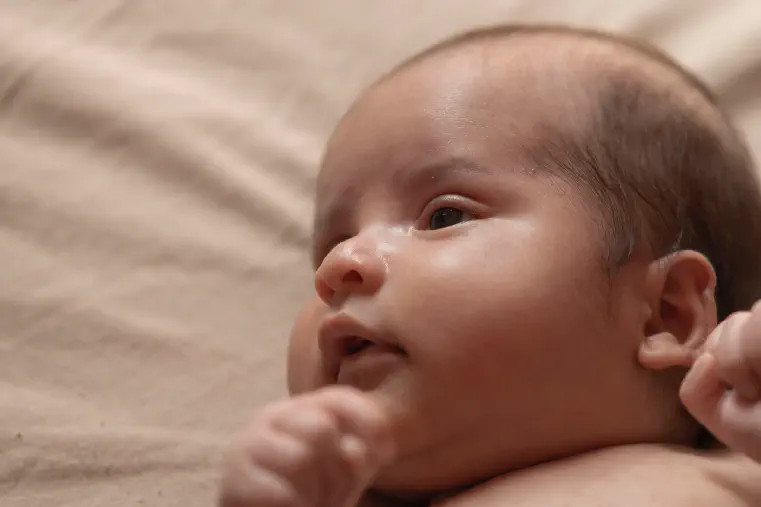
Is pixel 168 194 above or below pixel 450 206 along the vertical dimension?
below

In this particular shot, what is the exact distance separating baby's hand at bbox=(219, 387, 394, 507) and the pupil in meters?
0.20

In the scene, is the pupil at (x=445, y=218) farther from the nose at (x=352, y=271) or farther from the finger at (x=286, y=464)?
the finger at (x=286, y=464)

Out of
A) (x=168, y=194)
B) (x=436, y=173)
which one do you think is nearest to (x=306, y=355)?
(x=436, y=173)

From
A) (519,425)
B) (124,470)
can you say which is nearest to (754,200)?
(519,425)

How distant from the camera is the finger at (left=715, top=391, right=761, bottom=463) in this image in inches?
22.0

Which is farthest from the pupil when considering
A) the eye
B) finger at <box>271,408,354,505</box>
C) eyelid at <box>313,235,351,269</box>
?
finger at <box>271,408,354,505</box>

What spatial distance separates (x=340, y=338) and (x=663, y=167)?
0.29m

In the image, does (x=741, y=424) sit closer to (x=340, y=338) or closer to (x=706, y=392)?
(x=706, y=392)

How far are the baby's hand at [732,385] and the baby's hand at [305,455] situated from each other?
0.20 metres

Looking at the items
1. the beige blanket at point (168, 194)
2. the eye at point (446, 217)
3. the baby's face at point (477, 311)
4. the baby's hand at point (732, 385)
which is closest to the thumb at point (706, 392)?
the baby's hand at point (732, 385)

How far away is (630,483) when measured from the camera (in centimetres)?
67

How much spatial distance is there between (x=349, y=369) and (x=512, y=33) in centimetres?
35

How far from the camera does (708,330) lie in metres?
0.74

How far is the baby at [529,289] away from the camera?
0.68m
